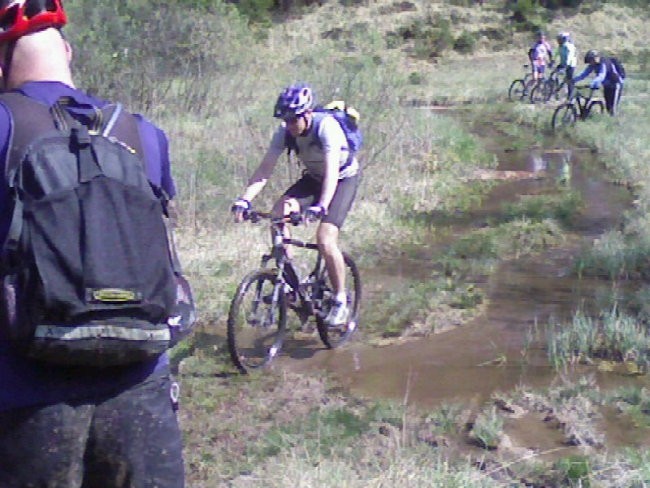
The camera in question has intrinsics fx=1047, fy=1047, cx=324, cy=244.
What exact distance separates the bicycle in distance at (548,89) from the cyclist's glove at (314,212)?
1902 cm

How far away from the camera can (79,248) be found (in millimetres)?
2289

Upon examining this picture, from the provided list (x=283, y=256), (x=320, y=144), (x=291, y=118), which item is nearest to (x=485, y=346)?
(x=283, y=256)

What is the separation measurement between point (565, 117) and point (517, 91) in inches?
264

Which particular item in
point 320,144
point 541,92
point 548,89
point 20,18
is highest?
point 20,18

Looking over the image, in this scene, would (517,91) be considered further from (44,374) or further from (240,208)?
(44,374)

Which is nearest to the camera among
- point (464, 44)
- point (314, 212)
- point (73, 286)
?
point (73, 286)

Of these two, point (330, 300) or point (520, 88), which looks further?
point (520, 88)

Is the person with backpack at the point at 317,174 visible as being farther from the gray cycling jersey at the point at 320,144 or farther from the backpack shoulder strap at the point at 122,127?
the backpack shoulder strap at the point at 122,127

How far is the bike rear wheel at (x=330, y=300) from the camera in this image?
7062mm

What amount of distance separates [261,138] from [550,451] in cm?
785

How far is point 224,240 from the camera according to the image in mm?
9883

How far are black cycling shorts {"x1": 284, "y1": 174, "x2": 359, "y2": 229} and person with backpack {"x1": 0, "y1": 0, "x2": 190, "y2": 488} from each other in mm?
4213

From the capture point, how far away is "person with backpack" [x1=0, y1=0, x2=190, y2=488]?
229 centimetres

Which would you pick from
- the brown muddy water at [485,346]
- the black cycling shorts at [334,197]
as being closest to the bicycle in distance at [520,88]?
the brown muddy water at [485,346]
